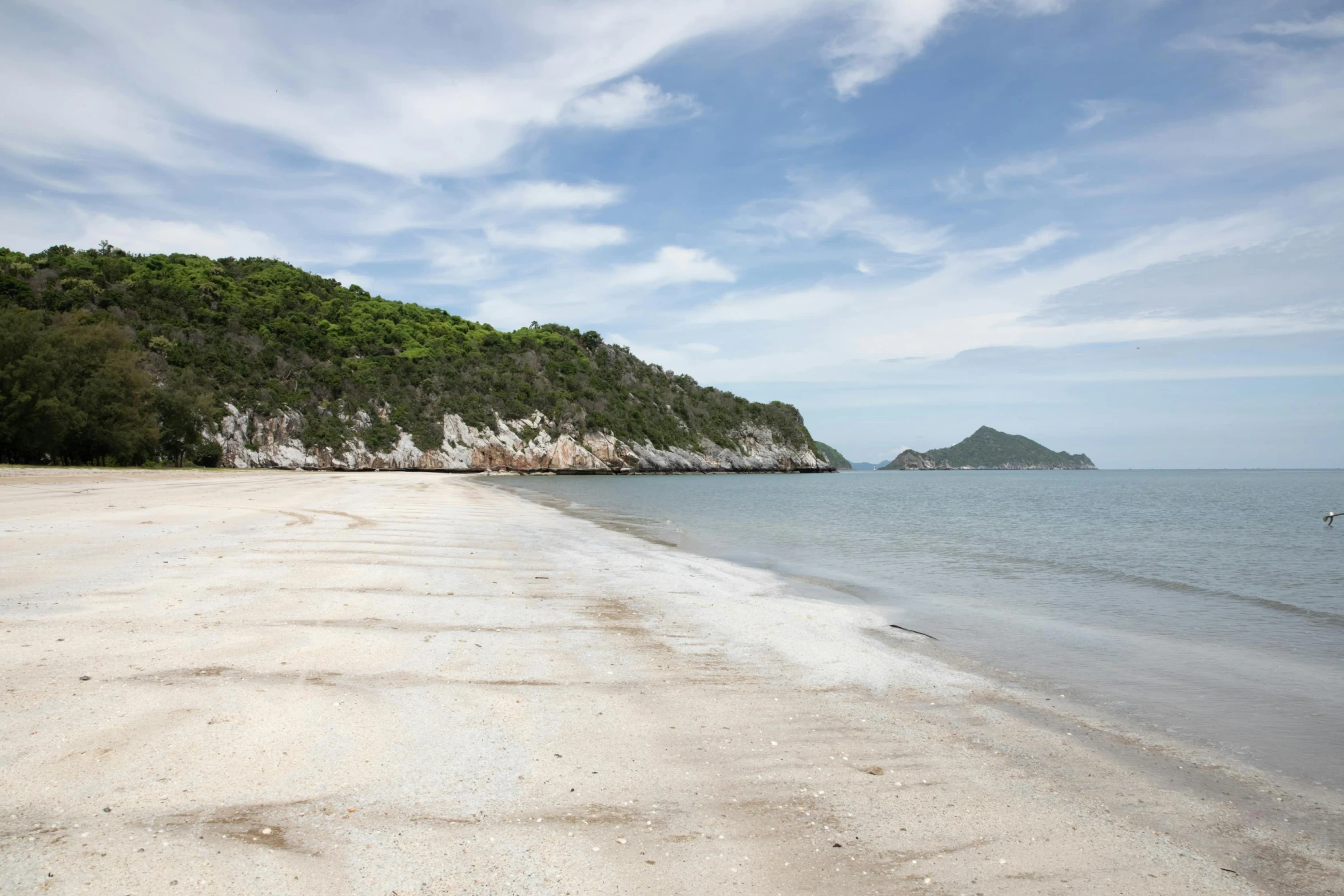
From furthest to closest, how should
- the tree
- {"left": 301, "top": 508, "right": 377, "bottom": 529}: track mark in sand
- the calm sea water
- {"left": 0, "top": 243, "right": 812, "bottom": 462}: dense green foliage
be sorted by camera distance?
the tree < {"left": 0, "top": 243, "right": 812, "bottom": 462}: dense green foliage < {"left": 301, "top": 508, "right": 377, "bottom": 529}: track mark in sand < the calm sea water

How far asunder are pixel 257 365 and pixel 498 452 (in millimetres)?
31913

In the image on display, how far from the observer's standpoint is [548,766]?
13.6 ft

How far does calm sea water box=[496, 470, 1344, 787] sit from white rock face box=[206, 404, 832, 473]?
191ft

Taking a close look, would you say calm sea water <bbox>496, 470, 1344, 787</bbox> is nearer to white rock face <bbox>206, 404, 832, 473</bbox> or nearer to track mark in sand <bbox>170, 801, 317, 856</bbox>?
track mark in sand <bbox>170, 801, 317, 856</bbox>

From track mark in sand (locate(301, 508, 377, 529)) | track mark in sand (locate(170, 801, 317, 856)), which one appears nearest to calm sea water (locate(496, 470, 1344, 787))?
track mark in sand (locate(170, 801, 317, 856))

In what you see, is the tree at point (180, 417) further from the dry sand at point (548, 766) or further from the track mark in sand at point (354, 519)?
the dry sand at point (548, 766)

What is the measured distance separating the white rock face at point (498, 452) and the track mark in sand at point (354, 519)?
189ft

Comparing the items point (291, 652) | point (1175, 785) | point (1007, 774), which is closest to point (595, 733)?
point (1007, 774)

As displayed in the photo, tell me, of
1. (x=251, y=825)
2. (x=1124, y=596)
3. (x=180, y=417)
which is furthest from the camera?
(x=180, y=417)

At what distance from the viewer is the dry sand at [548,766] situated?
10.2 feet

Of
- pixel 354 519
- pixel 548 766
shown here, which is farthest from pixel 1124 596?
pixel 354 519

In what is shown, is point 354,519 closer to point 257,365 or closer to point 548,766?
point 548,766

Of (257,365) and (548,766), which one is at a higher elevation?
(257,365)

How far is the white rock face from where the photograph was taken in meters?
77.6
